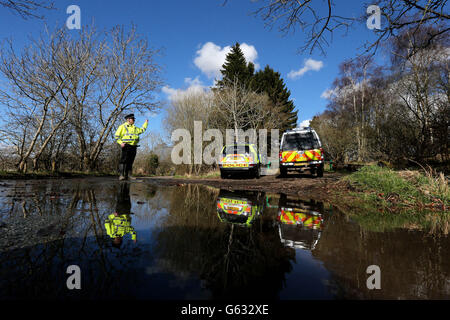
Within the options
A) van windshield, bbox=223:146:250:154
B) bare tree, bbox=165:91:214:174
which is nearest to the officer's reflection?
van windshield, bbox=223:146:250:154

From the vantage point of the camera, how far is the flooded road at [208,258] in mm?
1102

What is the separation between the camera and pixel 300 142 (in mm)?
8828

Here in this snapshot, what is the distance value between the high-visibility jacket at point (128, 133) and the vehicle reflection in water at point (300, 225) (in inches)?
199

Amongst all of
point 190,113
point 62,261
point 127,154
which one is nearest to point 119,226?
point 62,261

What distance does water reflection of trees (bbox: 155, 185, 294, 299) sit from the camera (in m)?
1.17

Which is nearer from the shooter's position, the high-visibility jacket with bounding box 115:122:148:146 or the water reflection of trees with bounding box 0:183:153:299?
the water reflection of trees with bounding box 0:183:153:299

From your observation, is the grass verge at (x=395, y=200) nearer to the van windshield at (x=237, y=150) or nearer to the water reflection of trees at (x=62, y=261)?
the water reflection of trees at (x=62, y=261)

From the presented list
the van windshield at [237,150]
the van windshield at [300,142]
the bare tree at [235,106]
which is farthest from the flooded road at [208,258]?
the bare tree at [235,106]

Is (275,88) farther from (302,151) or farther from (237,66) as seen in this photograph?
(302,151)

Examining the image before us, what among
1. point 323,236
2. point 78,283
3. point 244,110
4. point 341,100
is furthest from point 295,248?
point 341,100

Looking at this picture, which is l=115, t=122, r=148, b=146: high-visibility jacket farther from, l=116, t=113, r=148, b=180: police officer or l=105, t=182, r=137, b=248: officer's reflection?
l=105, t=182, r=137, b=248: officer's reflection

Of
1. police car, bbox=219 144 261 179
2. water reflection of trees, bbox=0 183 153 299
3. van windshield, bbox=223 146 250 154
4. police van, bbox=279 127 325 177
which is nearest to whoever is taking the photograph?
water reflection of trees, bbox=0 183 153 299

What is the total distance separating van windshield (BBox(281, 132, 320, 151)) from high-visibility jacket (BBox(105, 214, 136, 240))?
7.67 metres

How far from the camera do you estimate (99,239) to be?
1.70 meters
